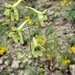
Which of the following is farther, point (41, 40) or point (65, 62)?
point (41, 40)

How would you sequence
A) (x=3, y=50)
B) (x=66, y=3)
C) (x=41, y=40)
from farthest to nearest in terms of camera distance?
(x=66, y=3) < (x=3, y=50) < (x=41, y=40)

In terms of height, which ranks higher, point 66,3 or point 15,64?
point 66,3

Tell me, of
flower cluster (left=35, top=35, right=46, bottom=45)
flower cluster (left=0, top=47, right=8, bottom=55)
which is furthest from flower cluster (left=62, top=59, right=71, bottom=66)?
flower cluster (left=0, top=47, right=8, bottom=55)

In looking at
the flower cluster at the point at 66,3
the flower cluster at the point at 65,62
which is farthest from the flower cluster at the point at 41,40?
the flower cluster at the point at 66,3

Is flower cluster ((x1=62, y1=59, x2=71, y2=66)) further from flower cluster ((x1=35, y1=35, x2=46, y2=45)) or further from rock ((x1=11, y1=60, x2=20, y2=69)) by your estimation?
rock ((x1=11, y1=60, x2=20, y2=69))

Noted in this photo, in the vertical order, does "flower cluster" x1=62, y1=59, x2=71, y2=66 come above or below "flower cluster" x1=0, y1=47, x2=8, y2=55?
below

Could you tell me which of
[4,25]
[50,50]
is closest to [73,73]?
[50,50]

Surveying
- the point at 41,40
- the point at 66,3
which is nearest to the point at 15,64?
the point at 41,40

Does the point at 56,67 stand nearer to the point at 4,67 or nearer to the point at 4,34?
the point at 4,67

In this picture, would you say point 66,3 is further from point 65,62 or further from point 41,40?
point 65,62

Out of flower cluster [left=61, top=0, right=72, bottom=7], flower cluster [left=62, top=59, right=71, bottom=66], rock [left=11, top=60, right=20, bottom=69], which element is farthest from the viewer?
flower cluster [left=61, top=0, right=72, bottom=7]

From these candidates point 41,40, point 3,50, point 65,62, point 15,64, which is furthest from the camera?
point 3,50

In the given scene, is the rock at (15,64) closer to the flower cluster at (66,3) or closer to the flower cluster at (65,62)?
the flower cluster at (65,62)
